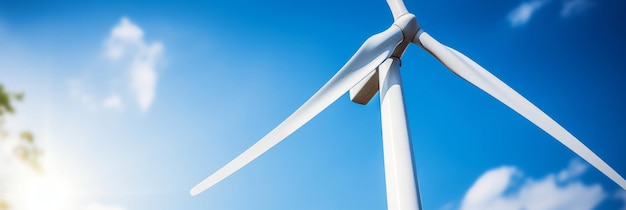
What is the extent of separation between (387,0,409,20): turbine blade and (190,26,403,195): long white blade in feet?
3.95

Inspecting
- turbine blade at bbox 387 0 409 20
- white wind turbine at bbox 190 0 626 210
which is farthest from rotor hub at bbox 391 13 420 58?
turbine blade at bbox 387 0 409 20

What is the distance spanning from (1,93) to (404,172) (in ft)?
31.5

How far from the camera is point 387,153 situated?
5.49 m

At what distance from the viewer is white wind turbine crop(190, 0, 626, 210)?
5.19 m

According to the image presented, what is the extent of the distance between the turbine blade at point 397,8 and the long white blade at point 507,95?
2.36 feet

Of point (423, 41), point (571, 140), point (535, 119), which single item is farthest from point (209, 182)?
point (571, 140)

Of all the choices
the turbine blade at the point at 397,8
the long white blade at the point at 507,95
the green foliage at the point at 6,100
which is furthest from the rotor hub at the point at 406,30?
the green foliage at the point at 6,100

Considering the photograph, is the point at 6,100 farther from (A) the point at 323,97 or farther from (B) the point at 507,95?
(B) the point at 507,95

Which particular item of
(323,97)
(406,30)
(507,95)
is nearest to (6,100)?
(323,97)

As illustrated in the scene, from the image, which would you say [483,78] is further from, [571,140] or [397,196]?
[397,196]

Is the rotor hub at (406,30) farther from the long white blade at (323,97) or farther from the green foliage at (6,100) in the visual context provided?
the green foliage at (6,100)

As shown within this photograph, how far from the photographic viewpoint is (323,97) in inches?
230

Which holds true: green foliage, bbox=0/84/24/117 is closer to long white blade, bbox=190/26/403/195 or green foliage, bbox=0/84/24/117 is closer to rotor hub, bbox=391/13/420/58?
long white blade, bbox=190/26/403/195

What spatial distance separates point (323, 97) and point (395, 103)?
1298 mm
